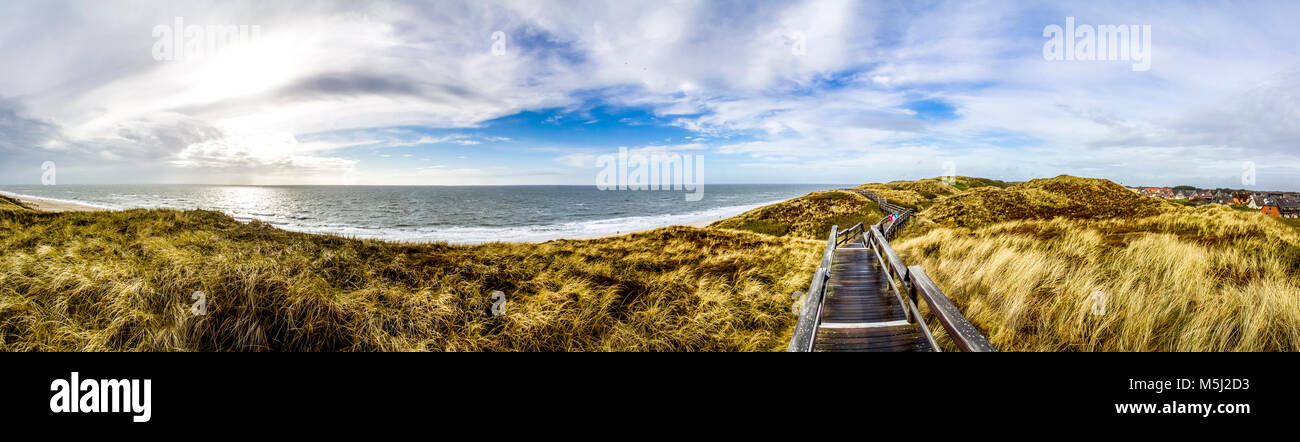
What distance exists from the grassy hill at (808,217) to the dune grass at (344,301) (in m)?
25.4

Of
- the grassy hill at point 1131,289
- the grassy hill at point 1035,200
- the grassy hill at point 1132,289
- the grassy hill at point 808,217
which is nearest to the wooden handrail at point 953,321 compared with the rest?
the grassy hill at point 1131,289

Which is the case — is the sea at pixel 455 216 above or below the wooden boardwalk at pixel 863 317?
above

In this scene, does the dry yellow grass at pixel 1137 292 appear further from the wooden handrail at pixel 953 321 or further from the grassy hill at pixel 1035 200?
the grassy hill at pixel 1035 200

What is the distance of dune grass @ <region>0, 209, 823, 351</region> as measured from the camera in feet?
16.6

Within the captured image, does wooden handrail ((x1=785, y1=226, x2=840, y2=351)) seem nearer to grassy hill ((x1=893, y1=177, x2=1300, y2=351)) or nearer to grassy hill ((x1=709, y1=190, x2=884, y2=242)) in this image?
grassy hill ((x1=893, y1=177, x2=1300, y2=351))

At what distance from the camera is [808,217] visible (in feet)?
129

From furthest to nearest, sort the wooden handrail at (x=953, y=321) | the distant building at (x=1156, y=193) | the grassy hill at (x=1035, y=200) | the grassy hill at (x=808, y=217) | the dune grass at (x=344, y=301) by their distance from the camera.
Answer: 1. the distant building at (x=1156, y=193)
2. the grassy hill at (x=808, y=217)
3. the grassy hill at (x=1035, y=200)
4. the dune grass at (x=344, y=301)
5. the wooden handrail at (x=953, y=321)

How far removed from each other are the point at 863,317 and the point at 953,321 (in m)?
2.71

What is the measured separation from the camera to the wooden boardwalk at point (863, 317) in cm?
459

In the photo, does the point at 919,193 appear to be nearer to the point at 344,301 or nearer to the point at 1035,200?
the point at 1035,200
